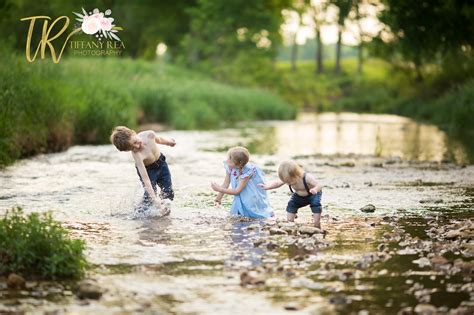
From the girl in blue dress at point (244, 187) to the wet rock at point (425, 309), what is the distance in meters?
4.80

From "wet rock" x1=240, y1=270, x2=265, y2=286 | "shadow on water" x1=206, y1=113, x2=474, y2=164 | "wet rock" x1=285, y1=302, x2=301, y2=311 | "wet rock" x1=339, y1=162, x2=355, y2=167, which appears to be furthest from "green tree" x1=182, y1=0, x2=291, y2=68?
"wet rock" x1=285, y1=302, x2=301, y2=311

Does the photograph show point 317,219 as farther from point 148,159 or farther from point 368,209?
point 148,159

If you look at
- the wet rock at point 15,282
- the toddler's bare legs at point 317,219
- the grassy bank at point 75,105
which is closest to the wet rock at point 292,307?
the wet rock at point 15,282

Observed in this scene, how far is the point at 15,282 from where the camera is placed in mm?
6688

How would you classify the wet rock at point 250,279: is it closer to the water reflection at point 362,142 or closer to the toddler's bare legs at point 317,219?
the toddler's bare legs at point 317,219

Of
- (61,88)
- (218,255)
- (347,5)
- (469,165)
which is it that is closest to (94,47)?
(347,5)

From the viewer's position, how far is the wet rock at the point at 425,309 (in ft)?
19.6

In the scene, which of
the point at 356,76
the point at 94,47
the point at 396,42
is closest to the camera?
the point at 396,42

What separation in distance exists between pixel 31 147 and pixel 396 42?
46.0 ft

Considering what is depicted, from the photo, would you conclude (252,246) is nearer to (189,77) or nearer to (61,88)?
(61,88)

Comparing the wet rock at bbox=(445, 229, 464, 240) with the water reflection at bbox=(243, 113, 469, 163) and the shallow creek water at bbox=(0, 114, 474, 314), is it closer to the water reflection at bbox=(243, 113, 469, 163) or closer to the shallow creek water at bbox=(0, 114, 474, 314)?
the shallow creek water at bbox=(0, 114, 474, 314)

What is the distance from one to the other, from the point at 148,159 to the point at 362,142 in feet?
50.4

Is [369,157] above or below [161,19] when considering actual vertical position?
below

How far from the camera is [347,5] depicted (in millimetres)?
28281
